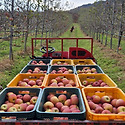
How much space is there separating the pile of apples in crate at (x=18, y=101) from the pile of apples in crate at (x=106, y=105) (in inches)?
35.8

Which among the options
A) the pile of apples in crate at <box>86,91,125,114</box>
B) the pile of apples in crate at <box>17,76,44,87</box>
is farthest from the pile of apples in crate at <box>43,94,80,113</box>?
the pile of apples in crate at <box>17,76,44,87</box>

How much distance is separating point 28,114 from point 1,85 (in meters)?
3.56

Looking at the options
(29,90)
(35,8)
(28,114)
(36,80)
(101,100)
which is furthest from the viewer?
(35,8)

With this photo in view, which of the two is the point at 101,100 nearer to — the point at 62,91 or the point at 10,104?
the point at 62,91

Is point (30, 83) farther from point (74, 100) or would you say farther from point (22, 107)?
point (74, 100)

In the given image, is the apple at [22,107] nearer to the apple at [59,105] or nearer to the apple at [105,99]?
the apple at [59,105]

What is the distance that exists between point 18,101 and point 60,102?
664 mm

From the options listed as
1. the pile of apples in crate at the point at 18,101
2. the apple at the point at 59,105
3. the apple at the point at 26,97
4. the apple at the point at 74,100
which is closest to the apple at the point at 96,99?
the apple at the point at 74,100

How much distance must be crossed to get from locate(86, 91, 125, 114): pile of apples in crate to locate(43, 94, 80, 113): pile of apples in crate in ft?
0.74

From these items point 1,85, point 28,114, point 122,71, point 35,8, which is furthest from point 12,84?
point 35,8

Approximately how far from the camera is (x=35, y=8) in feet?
39.8

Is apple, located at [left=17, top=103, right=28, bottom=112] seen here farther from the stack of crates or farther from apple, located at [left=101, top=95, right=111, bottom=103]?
apple, located at [left=101, top=95, right=111, bottom=103]

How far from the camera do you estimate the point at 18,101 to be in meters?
2.48

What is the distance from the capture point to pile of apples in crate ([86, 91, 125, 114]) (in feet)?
7.05
